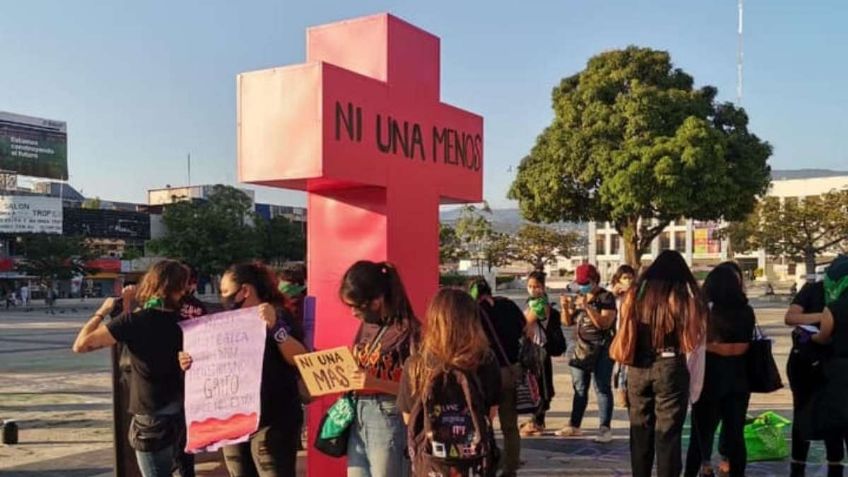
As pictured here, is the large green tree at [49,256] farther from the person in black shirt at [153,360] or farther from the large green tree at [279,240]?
the person in black shirt at [153,360]

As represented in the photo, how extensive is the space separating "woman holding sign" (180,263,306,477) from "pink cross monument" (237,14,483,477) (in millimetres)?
917

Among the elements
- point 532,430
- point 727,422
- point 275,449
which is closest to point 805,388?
point 727,422

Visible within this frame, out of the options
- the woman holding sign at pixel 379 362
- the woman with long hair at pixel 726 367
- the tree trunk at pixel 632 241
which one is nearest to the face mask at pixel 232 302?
the woman holding sign at pixel 379 362

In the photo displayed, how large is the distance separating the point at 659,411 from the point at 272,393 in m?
2.47

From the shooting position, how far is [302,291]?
6.73 meters

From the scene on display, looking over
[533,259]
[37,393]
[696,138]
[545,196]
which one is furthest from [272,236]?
[37,393]

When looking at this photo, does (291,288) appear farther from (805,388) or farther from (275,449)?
(805,388)

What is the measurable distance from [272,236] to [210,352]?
50.2 metres

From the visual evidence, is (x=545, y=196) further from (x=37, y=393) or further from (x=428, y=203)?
(x=428, y=203)

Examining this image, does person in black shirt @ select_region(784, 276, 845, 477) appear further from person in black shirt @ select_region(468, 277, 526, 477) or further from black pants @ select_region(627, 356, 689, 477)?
person in black shirt @ select_region(468, 277, 526, 477)

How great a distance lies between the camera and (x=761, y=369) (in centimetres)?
534

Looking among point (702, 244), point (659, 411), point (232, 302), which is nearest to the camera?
point (232, 302)

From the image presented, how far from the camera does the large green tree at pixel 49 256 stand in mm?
48562

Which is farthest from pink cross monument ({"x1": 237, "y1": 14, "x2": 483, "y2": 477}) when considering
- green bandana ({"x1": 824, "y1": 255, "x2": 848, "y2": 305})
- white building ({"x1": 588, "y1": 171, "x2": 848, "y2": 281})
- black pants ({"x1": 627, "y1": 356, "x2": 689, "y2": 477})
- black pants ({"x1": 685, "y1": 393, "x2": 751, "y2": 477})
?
white building ({"x1": 588, "y1": 171, "x2": 848, "y2": 281})
